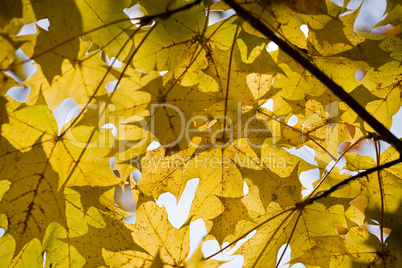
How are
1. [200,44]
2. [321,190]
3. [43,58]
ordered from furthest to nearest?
[321,190]
[200,44]
[43,58]

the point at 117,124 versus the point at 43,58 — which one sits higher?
the point at 43,58

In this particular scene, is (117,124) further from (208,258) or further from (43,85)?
(208,258)

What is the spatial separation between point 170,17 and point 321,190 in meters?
0.87

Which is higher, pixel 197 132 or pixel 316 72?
pixel 316 72

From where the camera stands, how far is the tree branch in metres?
1.17

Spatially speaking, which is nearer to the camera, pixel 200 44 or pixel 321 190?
pixel 200 44

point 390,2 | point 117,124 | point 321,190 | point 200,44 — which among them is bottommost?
point 321,190

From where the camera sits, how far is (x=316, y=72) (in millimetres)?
1207

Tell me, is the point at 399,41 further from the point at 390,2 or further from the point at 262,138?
the point at 262,138

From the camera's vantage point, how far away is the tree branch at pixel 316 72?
1.17 m

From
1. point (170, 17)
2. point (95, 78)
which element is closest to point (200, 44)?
point (170, 17)

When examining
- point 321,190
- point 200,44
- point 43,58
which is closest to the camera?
point 43,58

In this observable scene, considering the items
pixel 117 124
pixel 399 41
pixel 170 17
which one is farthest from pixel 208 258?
pixel 399 41

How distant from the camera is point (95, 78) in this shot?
1.21 metres
